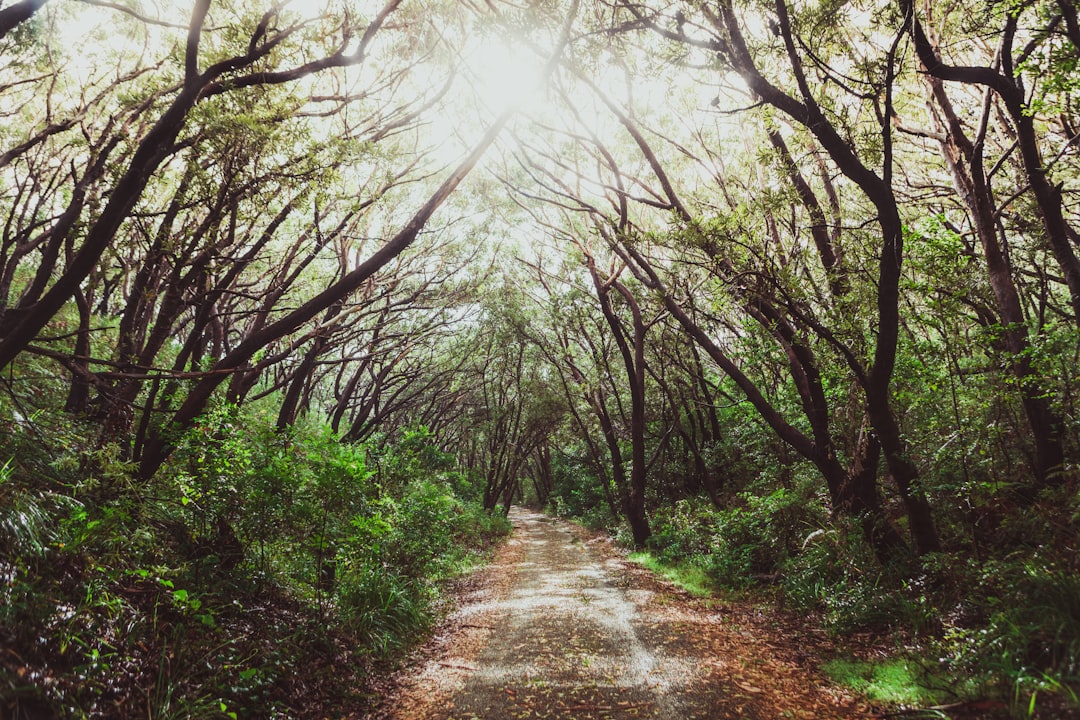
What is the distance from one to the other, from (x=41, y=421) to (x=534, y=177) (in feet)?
31.6

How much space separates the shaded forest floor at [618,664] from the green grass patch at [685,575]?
355 mm

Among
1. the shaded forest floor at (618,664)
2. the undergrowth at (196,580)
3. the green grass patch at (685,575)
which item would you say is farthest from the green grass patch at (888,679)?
the undergrowth at (196,580)

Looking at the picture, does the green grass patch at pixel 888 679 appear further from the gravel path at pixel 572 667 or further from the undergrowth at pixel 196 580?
the undergrowth at pixel 196 580

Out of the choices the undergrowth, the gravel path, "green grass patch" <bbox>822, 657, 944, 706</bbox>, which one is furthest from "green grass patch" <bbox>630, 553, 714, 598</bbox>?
the undergrowth

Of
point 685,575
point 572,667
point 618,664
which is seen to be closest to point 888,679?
point 618,664

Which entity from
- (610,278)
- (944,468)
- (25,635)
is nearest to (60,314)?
(25,635)

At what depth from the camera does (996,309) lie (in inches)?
266

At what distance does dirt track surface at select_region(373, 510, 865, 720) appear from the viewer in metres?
4.66

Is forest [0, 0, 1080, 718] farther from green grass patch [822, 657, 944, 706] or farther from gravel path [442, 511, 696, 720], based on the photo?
gravel path [442, 511, 696, 720]

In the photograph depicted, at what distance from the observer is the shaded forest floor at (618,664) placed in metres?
4.66

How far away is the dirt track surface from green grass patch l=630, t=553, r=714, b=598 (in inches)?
16.4

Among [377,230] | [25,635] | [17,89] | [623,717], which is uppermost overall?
[17,89]

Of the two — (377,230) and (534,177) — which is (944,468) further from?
(377,230)

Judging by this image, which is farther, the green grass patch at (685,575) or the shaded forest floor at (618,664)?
the green grass patch at (685,575)
